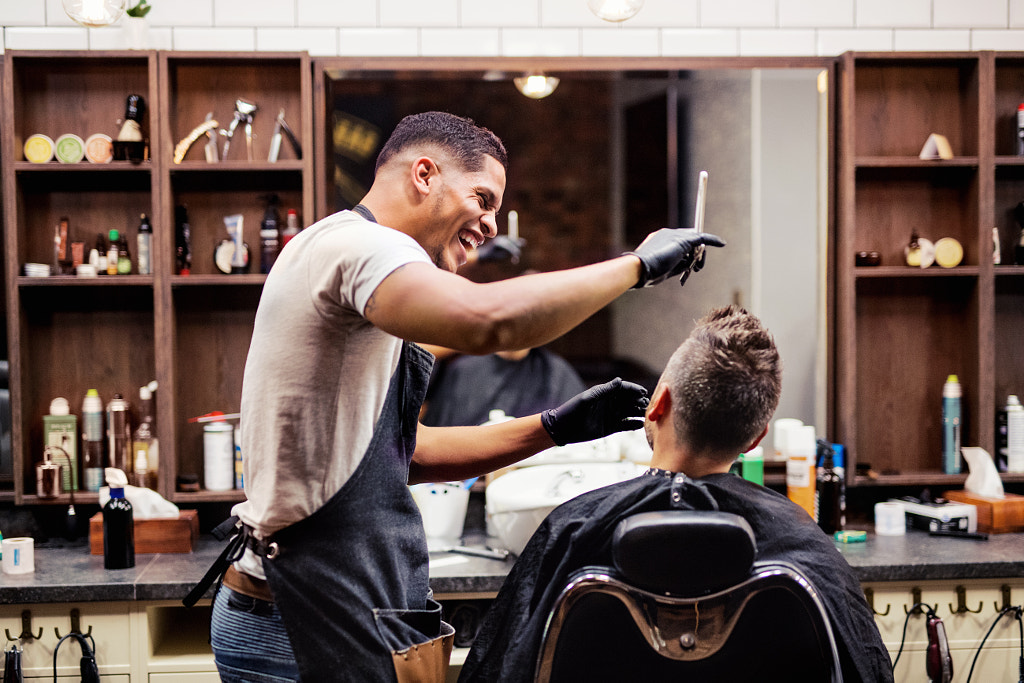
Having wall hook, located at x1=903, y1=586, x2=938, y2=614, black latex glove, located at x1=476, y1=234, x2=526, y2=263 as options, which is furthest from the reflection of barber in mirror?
wall hook, located at x1=903, y1=586, x2=938, y2=614

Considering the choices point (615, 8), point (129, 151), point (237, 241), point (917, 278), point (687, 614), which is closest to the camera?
point (687, 614)

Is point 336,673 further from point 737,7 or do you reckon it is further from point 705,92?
point 737,7

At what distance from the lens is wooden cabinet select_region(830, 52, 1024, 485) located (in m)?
2.77

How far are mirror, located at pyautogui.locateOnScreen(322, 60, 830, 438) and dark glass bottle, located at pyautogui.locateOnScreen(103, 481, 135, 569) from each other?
1.10 m

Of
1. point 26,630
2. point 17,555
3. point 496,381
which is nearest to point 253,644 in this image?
point 26,630

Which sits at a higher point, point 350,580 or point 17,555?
point 350,580

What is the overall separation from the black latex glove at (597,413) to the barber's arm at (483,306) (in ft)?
1.65

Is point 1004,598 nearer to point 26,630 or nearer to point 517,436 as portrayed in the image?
point 517,436

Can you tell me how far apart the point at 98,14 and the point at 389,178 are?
1.42 m

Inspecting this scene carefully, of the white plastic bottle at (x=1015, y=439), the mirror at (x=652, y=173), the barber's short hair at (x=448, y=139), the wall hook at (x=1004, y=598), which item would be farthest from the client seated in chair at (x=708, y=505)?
the white plastic bottle at (x=1015, y=439)

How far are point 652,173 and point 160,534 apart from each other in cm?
188

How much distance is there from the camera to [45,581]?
7.50ft

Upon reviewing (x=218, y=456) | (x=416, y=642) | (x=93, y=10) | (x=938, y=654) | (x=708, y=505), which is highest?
(x=93, y=10)

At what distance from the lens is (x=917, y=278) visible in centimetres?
290
